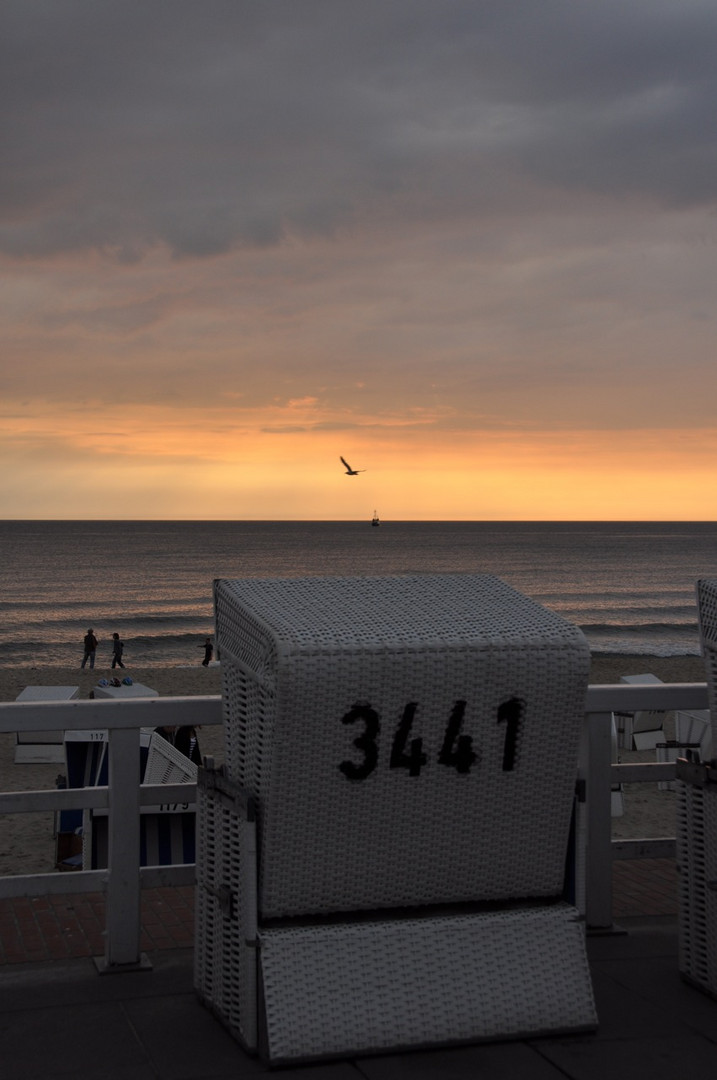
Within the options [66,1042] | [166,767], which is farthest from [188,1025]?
[166,767]

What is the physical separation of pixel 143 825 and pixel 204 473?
136627 mm

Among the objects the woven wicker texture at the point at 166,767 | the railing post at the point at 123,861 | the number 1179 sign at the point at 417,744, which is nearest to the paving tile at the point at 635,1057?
the number 1179 sign at the point at 417,744

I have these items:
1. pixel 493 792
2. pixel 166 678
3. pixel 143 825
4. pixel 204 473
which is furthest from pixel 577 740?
pixel 204 473

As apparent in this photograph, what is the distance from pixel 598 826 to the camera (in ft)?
14.3

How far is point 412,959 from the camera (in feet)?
10.4

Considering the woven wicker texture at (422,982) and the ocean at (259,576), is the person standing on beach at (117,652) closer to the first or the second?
the ocean at (259,576)

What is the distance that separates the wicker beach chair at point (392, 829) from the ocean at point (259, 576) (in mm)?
21855

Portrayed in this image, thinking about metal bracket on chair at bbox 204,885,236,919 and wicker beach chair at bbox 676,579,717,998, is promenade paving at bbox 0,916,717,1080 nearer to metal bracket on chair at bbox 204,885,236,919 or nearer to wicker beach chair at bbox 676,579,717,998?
wicker beach chair at bbox 676,579,717,998

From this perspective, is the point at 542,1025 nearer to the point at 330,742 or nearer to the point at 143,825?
the point at 330,742

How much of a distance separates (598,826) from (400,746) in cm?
155

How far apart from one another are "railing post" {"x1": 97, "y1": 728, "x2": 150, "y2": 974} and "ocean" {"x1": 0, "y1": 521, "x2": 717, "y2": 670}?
21770 millimetres

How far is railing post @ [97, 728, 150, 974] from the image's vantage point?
12.5ft

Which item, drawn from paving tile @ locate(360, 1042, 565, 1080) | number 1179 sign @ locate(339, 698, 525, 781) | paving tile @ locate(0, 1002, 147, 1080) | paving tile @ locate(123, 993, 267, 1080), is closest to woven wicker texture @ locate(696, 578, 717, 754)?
number 1179 sign @ locate(339, 698, 525, 781)

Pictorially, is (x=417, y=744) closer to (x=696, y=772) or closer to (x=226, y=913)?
(x=226, y=913)
